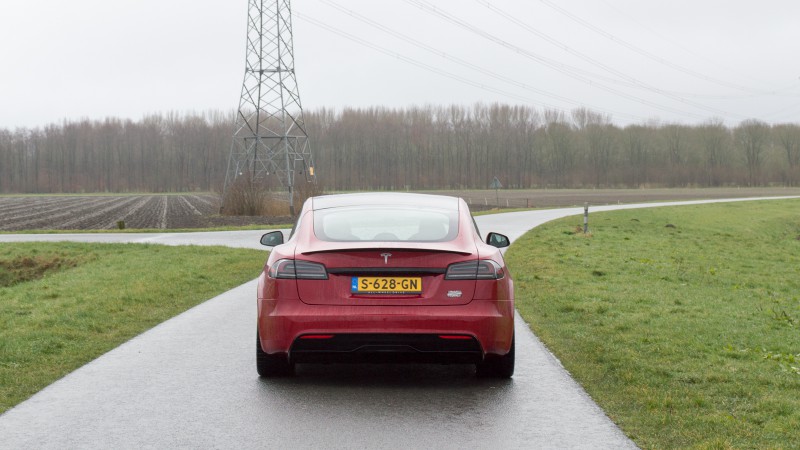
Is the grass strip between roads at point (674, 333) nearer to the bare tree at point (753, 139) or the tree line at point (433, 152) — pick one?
the tree line at point (433, 152)

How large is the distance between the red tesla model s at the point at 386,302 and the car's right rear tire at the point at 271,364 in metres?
0.24

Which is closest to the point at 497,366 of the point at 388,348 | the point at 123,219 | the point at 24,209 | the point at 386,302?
the point at 388,348

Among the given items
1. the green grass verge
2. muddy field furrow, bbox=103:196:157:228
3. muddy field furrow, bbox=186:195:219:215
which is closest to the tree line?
muddy field furrow, bbox=186:195:219:215

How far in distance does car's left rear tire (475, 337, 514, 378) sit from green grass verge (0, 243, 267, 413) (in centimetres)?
341

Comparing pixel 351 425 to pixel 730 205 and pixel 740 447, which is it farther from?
pixel 730 205

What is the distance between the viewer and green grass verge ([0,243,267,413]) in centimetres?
787

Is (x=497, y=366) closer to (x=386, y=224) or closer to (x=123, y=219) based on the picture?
(x=386, y=224)

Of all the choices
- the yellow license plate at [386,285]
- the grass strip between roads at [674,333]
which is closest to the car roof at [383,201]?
the yellow license plate at [386,285]

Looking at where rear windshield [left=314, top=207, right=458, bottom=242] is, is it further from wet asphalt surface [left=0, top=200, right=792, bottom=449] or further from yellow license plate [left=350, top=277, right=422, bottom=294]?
wet asphalt surface [left=0, top=200, right=792, bottom=449]

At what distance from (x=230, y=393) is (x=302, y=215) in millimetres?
1607

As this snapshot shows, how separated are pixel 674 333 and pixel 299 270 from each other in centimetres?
471

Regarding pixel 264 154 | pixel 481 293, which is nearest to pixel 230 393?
pixel 481 293

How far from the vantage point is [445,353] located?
20.3 feet

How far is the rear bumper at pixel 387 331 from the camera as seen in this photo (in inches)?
240
